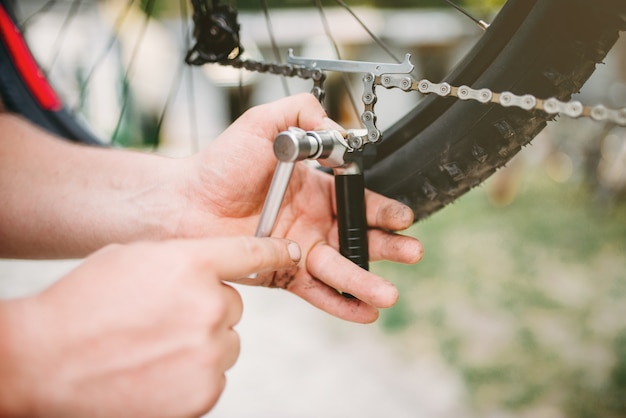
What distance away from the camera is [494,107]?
81cm

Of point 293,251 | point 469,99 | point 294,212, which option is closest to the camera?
point 293,251

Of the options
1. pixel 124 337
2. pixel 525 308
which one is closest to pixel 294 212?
pixel 124 337

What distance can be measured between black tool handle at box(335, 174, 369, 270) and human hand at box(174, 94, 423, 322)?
Result: 2 cm

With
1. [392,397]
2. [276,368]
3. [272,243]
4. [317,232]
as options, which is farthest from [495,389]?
[272,243]

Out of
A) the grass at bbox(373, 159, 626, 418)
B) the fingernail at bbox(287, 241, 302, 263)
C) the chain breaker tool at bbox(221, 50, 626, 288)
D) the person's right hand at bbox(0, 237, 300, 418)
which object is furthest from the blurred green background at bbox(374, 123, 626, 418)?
the person's right hand at bbox(0, 237, 300, 418)

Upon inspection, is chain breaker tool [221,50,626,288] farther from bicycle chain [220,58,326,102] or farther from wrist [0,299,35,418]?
wrist [0,299,35,418]

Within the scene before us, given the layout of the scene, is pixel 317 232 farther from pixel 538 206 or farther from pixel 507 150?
pixel 538 206

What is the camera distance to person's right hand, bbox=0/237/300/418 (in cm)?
58

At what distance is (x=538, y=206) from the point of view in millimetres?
3945

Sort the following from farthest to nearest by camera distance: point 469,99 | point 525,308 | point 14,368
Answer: point 525,308
point 469,99
point 14,368

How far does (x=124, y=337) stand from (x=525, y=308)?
1926mm

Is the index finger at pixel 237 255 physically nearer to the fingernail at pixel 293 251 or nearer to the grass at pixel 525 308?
the fingernail at pixel 293 251

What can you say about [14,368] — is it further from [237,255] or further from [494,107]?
[494,107]

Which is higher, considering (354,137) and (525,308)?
(354,137)
